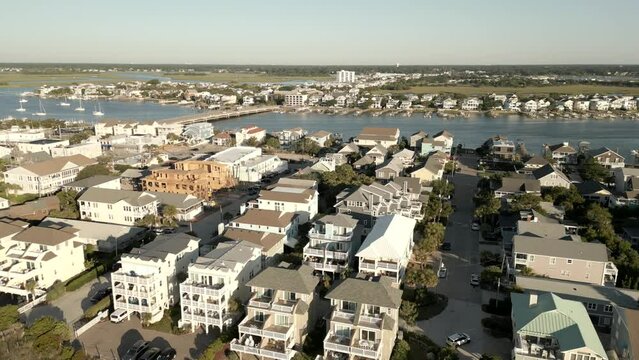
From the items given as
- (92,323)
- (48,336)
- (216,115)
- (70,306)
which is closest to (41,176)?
(70,306)

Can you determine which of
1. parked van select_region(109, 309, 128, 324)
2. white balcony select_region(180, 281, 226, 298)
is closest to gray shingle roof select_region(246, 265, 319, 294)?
white balcony select_region(180, 281, 226, 298)

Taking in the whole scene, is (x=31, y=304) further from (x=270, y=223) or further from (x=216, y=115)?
(x=216, y=115)

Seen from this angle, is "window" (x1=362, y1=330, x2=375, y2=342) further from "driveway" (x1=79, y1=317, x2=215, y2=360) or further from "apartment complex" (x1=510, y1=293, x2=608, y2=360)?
"driveway" (x1=79, y1=317, x2=215, y2=360)

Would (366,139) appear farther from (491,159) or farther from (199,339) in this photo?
(199,339)

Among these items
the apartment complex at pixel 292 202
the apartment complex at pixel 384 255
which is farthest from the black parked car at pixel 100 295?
the apartment complex at pixel 384 255

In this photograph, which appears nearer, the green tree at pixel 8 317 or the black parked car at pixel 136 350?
the black parked car at pixel 136 350

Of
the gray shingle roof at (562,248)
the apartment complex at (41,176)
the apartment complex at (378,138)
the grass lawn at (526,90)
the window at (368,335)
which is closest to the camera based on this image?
the window at (368,335)

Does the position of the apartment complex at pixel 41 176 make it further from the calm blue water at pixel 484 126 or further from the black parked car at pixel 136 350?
the calm blue water at pixel 484 126

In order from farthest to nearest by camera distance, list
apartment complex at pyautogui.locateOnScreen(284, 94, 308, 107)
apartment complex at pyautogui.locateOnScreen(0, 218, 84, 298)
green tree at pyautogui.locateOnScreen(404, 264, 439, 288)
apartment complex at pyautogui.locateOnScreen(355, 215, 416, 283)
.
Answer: apartment complex at pyautogui.locateOnScreen(284, 94, 308, 107) < apartment complex at pyautogui.locateOnScreen(0, 218, 84, 298) < apartment complex at pyautogui.locateOnScreen(355, 215, 416, 283) < green tree at pyautogui.locateOnScreen(404, 264, 439, 288)
